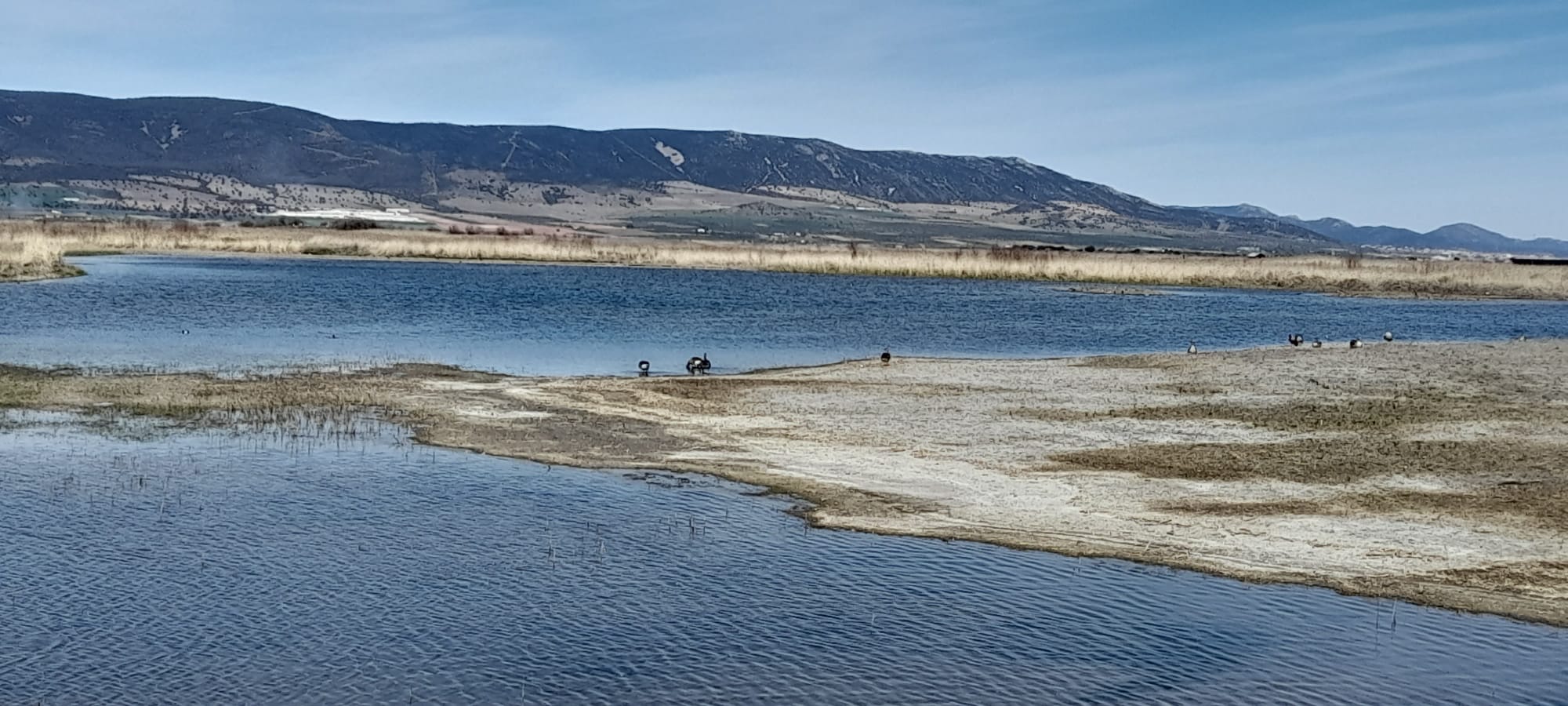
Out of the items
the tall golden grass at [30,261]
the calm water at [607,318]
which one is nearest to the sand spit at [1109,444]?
the calm water at [607,318]

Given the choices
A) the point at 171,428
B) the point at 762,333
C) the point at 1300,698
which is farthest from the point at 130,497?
the point at 762,333

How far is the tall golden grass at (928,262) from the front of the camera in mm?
88375

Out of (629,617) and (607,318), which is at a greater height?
(629,617)

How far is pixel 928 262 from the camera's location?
303 feet

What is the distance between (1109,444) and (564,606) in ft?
36.7

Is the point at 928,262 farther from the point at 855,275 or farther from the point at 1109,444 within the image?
the point at 1109,444

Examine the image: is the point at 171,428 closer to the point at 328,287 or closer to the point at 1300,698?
the point at 1300,698

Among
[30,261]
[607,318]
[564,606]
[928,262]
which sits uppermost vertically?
[928,262]

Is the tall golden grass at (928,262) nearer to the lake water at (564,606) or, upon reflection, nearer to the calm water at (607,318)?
the calm water at (607,318)

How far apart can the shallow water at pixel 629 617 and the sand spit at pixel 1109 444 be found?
1314 millimetres

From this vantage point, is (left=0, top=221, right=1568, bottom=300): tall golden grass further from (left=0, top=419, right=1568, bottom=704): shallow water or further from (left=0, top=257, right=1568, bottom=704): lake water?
Answer: (left=0, top=419, right=1568, bottom=704): shallow water

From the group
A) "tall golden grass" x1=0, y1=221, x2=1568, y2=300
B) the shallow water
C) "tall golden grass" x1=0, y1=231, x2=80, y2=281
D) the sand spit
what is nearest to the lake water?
the shallow water

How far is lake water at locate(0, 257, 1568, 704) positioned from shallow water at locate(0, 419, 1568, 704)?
0.12ft

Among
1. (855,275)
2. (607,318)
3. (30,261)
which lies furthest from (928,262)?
(30,261)
